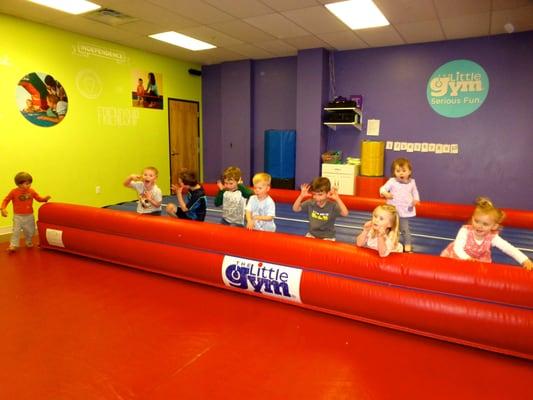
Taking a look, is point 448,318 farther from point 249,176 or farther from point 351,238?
point 249,176

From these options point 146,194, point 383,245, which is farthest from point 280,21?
point 383,245

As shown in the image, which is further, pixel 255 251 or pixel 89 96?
pixel 89 96

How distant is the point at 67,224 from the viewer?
172 inches

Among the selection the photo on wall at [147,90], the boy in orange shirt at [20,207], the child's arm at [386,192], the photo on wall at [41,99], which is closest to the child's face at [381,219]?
the child's arm at [386,192]

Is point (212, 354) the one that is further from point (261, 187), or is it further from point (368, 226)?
point (261, 187)

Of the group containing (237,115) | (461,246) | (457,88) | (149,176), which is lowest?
(461,246)

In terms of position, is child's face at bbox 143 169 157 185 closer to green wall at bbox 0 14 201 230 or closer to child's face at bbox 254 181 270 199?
child's face at bbox 254 181 270 199

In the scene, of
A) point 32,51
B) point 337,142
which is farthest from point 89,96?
point 337,142

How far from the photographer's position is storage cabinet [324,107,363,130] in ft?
25.3

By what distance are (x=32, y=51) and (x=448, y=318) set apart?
6914 mm

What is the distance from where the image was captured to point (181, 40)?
7.40 metres

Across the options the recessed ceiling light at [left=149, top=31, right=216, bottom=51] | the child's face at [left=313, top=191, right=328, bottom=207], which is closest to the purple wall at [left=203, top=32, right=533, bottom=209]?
the recessed ceiling light at [left=149, top=31, right=216, bottom=51]

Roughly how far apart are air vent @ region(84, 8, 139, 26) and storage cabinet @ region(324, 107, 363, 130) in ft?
13.2

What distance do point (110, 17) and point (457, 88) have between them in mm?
6164
